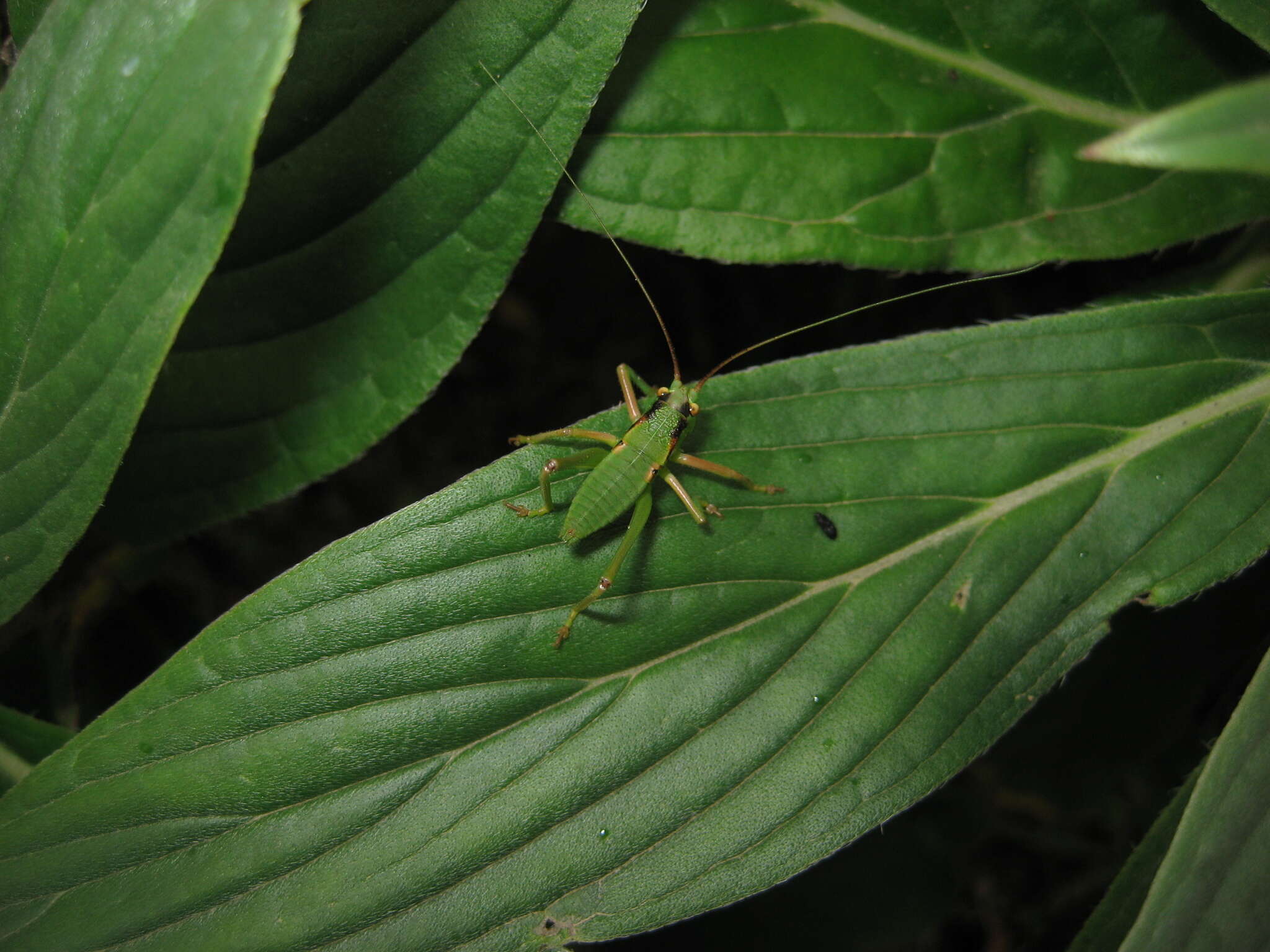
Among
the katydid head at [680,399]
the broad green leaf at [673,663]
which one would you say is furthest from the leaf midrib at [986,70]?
the katydid head at [680,399]

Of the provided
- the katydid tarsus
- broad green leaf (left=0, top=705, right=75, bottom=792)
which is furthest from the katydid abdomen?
broad green leaf (left=0, top=705, right=75, bottom=792)

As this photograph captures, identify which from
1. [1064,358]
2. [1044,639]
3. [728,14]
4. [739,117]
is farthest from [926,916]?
→ [728,14]

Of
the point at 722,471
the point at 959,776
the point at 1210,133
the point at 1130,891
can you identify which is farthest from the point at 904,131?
the point at 959,776

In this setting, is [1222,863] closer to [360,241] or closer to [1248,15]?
[1248,15]

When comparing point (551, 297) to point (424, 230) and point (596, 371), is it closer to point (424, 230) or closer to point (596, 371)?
point (596, 371)

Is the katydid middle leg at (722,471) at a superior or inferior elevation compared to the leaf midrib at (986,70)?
inferior

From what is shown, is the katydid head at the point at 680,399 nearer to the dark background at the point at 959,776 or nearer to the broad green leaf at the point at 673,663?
the broad green leaf at the point at 673,663

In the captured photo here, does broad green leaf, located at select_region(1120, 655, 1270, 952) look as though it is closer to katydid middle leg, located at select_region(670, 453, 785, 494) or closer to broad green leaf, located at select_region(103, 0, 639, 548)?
katydid middle leg, located at select_region(670, 453, 785, 494)
